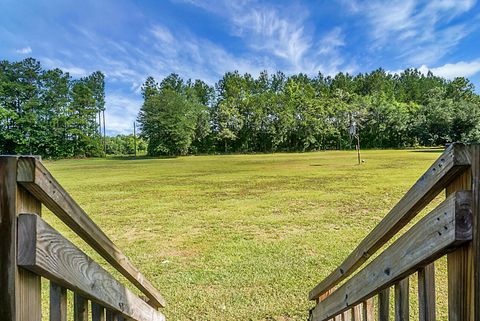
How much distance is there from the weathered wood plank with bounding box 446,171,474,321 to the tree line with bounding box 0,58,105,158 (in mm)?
43590

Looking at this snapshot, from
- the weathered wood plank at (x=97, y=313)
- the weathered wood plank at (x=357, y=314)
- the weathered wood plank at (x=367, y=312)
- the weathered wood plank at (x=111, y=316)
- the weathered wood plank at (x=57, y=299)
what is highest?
the weathered wood plank at (x=57, y=299)

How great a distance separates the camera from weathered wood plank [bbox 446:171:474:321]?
28.3 inches

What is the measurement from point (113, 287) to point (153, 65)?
54246mm

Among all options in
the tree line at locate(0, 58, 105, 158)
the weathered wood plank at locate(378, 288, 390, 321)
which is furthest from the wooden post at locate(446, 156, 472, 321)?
the tree line at locate(0, 58, 105, 158)

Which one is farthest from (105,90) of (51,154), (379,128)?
(379,128)

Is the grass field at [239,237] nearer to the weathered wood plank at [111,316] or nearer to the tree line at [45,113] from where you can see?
the weathered wood plank at [111,316]

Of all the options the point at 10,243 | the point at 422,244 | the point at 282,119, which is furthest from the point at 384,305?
the point at 282,119

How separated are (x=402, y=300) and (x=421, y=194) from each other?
0.51 metres

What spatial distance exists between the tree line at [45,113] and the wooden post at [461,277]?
43.6 m

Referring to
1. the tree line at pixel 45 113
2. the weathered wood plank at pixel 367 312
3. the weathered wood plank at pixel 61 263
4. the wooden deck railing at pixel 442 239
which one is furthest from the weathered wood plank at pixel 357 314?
the tree line at pixel 45 113

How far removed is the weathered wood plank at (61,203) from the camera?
27.3 inches

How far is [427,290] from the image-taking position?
97cm

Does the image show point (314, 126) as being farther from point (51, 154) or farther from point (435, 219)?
point (435, 219)

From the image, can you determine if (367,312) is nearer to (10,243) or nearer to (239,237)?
(10,243)
